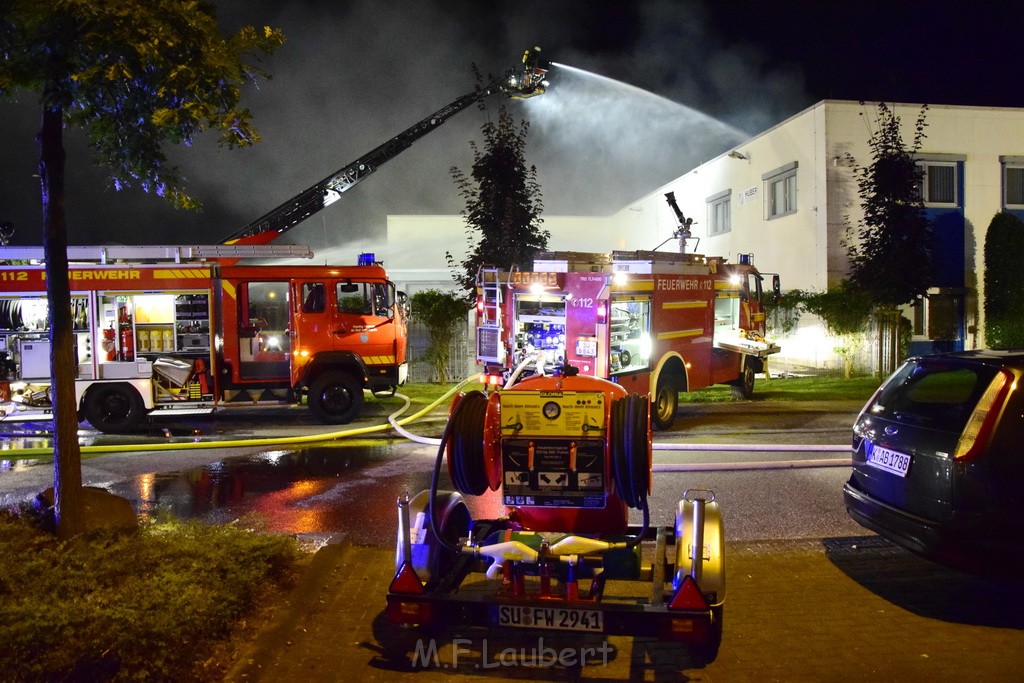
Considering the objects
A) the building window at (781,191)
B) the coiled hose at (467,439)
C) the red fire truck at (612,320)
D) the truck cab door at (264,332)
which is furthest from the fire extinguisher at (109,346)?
the building window at (781,191)

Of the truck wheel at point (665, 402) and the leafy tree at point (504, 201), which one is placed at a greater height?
the leafy tree at point (504, 201)

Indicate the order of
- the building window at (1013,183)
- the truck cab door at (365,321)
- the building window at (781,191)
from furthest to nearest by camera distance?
1. the building window at (781,191)
2. the building window at (1013,183)
3. the truck cab door at (365,321)

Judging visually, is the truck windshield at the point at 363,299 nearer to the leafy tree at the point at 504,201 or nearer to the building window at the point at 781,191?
the leafy tree at the point at 504,201

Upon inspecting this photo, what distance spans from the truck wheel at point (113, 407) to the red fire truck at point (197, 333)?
0.05 ft

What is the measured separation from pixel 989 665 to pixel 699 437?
7.10 meters

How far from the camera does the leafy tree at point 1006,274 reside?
21031mm

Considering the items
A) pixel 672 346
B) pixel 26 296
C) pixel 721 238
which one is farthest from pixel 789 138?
pixel 26 296

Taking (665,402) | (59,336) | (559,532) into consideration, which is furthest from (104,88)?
(665,402)

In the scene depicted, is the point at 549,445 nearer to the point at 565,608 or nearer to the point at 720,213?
the point at 565,608

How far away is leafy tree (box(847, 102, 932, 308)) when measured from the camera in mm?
18422

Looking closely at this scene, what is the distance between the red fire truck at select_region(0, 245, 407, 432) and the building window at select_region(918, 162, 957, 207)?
1651 cm

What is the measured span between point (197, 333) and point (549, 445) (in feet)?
32.3

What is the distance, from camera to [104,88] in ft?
18.4

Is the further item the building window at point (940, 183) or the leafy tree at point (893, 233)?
the building window at point (940, 183)
